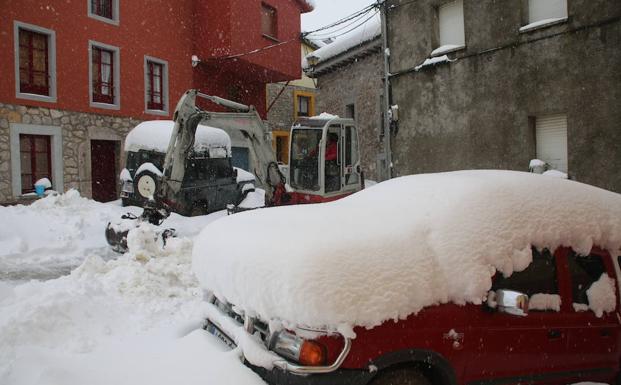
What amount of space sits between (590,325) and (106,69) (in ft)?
58.2

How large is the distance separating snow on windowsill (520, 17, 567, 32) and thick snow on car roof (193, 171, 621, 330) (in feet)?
29.7

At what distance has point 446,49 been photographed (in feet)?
44.9

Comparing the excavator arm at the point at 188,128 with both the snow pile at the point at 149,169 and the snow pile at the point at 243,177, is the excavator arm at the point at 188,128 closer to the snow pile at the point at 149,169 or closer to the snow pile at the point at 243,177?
the snow pile at the point at 149,169

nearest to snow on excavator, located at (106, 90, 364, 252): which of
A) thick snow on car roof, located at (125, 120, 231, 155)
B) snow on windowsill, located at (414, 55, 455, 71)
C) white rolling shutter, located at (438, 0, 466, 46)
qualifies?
thick snow on car roof, located at (125, 120, 231, 155)

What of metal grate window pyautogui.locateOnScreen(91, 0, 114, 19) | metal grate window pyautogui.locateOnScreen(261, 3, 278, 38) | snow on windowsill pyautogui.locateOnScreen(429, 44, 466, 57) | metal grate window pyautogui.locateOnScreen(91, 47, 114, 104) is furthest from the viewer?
metal grate window pyautogui.locateOnScreen(261, 3, 278, 38)

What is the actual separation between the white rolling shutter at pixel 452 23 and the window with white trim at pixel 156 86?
11.0 metres

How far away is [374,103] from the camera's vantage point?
24344 mm

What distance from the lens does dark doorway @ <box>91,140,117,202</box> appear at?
17406mm

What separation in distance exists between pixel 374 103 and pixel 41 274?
18988 mm

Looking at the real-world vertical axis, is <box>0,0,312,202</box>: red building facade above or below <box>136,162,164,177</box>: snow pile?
above

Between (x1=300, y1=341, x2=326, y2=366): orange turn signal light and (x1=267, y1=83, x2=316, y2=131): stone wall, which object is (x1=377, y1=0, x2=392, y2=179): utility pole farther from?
(x1=267, y1=83, x2=316, y2=131): stone wall

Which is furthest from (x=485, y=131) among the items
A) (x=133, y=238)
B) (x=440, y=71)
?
(x=133, y=238)

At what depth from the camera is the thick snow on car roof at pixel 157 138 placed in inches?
554

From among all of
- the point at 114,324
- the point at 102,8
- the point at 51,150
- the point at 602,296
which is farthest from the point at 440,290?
the point at 102,8
